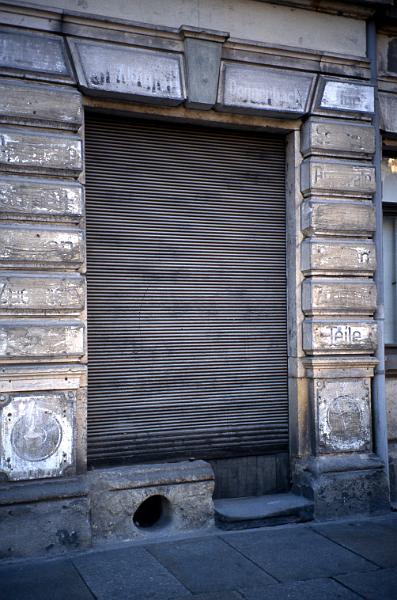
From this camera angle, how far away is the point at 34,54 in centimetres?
610

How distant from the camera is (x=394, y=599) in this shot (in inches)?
196

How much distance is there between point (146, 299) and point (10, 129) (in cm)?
202

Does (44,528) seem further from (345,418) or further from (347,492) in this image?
(345,418)

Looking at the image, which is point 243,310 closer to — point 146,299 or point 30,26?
point 146,299

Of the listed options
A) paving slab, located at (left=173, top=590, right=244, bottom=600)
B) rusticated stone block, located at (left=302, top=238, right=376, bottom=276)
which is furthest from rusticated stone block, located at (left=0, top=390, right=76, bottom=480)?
rusticated stone block, located at (left=302, top=238, right=376, bottom=276)

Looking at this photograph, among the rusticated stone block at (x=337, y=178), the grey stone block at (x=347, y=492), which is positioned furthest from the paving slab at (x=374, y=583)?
the rusticated stone block at (x=337, y=178)

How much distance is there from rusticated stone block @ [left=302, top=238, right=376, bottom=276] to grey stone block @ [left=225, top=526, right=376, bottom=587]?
8.47ft

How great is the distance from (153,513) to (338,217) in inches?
138

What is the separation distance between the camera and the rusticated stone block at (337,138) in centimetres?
721

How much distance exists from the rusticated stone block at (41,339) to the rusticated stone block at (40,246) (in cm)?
52

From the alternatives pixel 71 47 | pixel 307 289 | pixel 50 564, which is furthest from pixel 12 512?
pixel 71 47

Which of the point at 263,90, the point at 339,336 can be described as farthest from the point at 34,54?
the point at 339,336

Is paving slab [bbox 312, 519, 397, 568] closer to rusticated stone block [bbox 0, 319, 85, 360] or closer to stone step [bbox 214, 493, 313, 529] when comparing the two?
stone step [bbox 214, 493, 313, 529]

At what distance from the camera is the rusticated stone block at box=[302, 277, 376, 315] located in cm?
712
